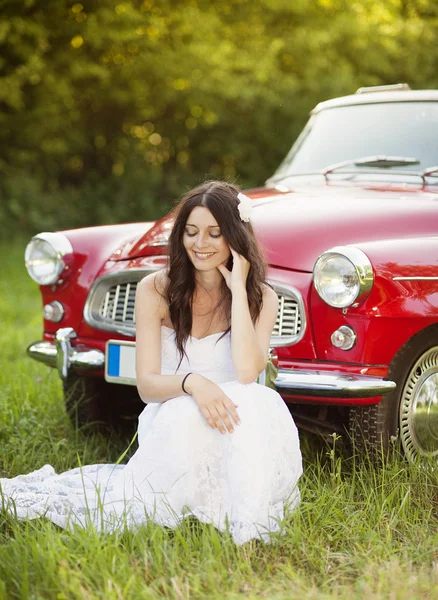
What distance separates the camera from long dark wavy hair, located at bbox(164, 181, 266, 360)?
10.2 ft

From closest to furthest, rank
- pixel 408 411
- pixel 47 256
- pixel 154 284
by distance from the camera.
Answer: pixel 154 284 → pixel 408 411 → pixel 47 256

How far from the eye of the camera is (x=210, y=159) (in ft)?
51.4

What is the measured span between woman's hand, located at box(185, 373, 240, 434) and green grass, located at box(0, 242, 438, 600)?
0.34 metres

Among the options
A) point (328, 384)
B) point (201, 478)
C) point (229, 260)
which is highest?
point (229, 260)

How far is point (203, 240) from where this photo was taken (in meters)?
3.10

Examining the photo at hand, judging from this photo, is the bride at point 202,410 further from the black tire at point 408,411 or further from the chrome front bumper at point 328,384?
the black tire at point 408,411

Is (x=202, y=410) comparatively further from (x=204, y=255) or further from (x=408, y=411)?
(x=408, y=411)

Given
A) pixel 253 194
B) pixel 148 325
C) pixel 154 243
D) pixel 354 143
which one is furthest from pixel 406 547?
pixel 354 143

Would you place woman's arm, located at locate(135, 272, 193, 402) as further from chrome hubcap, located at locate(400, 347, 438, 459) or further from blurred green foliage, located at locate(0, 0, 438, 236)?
blurred green foliage, located at locate(0, 0, 438, 236)

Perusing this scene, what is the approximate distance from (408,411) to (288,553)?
37.9 inches

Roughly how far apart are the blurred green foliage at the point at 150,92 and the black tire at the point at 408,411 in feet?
34.3

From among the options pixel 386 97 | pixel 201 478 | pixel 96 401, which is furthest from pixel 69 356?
pixel 386 97

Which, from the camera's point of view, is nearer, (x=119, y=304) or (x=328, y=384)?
(x=328, y=384)

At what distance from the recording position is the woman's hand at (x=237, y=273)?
10.2 feet
